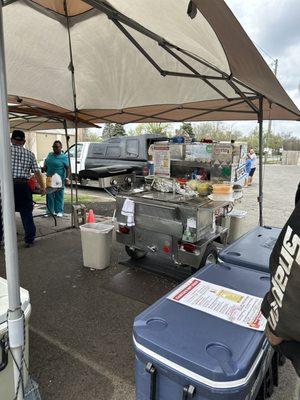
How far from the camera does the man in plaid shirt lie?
4637mm

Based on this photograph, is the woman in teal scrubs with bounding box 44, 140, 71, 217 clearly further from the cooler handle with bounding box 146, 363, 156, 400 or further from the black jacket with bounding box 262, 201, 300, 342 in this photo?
the black jacket with bounding box 262, 201, 300, 342

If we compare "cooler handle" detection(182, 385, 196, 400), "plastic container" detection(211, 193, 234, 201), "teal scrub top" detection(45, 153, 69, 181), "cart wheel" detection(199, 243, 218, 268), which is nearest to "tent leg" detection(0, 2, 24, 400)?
"cooler handle" detection(182, 385, 196, 400)

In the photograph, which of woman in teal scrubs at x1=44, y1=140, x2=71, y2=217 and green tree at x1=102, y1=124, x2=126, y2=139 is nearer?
woman in teal scrubs at x1=44, y1=140, x2=71, y2=217

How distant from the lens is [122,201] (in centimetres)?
400

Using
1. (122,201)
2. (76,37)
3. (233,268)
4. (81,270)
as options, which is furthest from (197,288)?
(76,37)

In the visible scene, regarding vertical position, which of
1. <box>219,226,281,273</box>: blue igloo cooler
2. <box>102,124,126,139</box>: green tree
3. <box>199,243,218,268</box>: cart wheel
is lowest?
<box>199,243,218,268</box>: cart wheel

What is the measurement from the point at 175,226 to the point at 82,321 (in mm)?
1463

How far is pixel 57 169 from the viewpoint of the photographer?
6.98m

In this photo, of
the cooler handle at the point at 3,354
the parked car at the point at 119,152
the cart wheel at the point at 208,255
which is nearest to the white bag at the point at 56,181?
the parked car at the point at 119,152

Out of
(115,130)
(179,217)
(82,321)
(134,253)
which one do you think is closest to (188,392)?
(82,321)

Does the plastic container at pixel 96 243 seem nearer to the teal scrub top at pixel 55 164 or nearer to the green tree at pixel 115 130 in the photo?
the teal scrub top at pixel 55 164

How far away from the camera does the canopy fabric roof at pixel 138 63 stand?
209 centimetres

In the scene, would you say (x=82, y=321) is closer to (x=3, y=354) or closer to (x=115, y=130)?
(x=3, y=354)

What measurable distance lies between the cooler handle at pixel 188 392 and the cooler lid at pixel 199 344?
0.05 meters
